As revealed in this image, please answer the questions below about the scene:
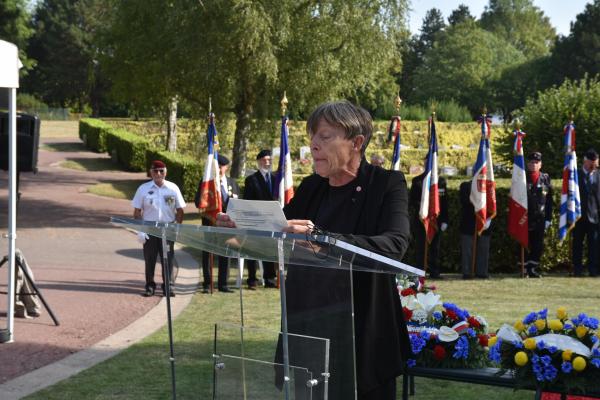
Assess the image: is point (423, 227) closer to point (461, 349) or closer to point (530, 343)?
point (461, 349)

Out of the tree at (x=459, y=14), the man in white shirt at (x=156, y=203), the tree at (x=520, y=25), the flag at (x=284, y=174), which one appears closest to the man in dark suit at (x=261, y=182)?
the flag at (x=284, y=174)

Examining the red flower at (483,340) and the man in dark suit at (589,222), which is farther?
the man in dark suit at (589,222)

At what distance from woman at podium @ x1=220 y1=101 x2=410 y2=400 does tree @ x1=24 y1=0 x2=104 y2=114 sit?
77.3m

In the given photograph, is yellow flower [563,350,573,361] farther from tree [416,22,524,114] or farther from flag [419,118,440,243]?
tree [416,22,524,114]

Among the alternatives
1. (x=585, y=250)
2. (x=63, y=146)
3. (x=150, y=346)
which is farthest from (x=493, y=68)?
(x=150, y=346)

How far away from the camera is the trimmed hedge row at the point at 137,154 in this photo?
26.2 m

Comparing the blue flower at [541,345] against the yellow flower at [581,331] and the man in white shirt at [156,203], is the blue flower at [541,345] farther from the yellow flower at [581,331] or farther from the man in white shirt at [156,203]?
the man in white shirt at [156,203]

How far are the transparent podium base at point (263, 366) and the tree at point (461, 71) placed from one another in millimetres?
81749

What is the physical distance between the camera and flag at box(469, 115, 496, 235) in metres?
14.5

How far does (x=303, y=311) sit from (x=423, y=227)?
11356mm

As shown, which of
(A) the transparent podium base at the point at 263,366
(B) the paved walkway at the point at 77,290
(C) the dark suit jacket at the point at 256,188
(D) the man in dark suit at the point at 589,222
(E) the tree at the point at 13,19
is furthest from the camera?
(E) the tree at the point at 13,19

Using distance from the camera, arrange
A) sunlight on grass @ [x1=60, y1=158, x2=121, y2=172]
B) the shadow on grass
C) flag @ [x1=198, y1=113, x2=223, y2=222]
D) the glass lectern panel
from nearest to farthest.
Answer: the glass lectern panel < flag @ [x1=198, y1=113, x2=223, y2=222] < sunlight on grass @ [x1=60, y1=158, x2=121, y2=172] < the shadow on grass

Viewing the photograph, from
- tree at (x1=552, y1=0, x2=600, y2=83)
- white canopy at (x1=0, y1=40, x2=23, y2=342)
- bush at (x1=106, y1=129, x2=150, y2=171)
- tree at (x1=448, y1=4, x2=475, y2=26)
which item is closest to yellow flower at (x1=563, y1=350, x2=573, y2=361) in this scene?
white canopy at (x1=0, y1=40, x2=23, y2=342)

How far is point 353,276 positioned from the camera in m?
3.55
